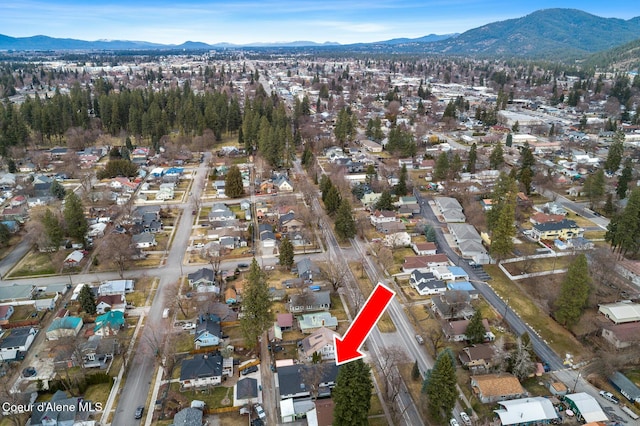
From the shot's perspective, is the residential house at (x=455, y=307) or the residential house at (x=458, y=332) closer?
the residential house at (x=458, y=332)

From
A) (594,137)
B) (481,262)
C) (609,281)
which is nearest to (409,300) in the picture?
(481,262)

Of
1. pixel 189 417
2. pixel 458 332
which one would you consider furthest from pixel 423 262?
pixel 189 417

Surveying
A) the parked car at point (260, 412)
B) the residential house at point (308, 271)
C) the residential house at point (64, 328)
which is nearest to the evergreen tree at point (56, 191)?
the residential house at point (64, 328)

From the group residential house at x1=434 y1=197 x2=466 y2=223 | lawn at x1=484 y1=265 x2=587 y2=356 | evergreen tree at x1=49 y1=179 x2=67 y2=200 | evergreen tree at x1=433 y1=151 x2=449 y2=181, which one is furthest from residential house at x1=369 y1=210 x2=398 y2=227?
evergreen tree at x1=49 y1=179 x2=67 y2=200

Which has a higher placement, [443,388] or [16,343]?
[443,388]

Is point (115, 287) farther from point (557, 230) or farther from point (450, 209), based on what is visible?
point (557, 230)

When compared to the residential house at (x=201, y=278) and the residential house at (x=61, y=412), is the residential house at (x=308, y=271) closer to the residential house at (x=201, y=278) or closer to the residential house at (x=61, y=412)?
the residential house at (x=201, y=278)
